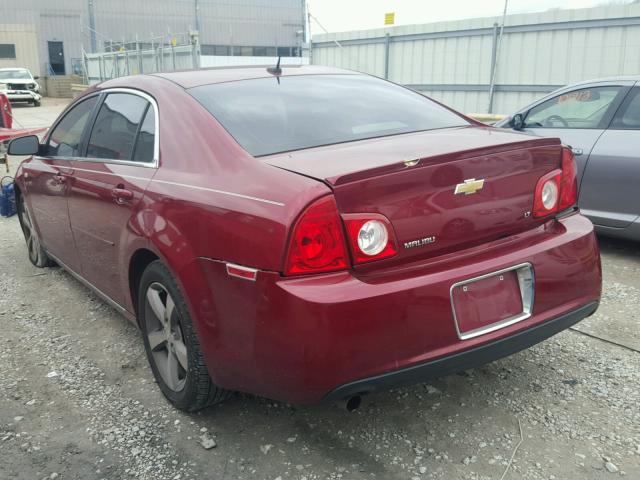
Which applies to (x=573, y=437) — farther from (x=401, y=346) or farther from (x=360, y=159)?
(x=360, y=159)

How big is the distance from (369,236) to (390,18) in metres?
13.4

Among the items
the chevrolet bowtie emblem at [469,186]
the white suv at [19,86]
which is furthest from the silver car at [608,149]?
the white suv at [19,86]

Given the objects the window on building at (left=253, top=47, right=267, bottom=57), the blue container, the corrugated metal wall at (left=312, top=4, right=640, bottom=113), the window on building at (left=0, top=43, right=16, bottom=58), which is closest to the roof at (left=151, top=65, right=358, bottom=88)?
the blue container

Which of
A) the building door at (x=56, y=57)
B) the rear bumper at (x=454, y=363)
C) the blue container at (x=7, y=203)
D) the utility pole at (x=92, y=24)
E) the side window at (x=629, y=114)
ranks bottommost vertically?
the blue container at (x=7, y=203)

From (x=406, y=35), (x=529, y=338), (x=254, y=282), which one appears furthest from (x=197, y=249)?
(x=406, y=35)

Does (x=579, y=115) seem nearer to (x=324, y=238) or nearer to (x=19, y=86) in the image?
(x=324, y=238)

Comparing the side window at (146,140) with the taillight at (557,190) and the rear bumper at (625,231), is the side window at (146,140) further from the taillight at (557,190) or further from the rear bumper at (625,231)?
the rear bumper at (625,231)

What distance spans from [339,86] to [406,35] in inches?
437

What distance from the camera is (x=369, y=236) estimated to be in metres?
2.26

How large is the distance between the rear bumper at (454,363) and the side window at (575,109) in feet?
11.0

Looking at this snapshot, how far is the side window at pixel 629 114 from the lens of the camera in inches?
199

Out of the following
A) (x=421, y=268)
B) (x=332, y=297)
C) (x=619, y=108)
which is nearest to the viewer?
(x=332, y=297)

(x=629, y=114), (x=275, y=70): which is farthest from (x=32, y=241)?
(x=629, y=114)

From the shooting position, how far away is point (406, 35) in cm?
1373
